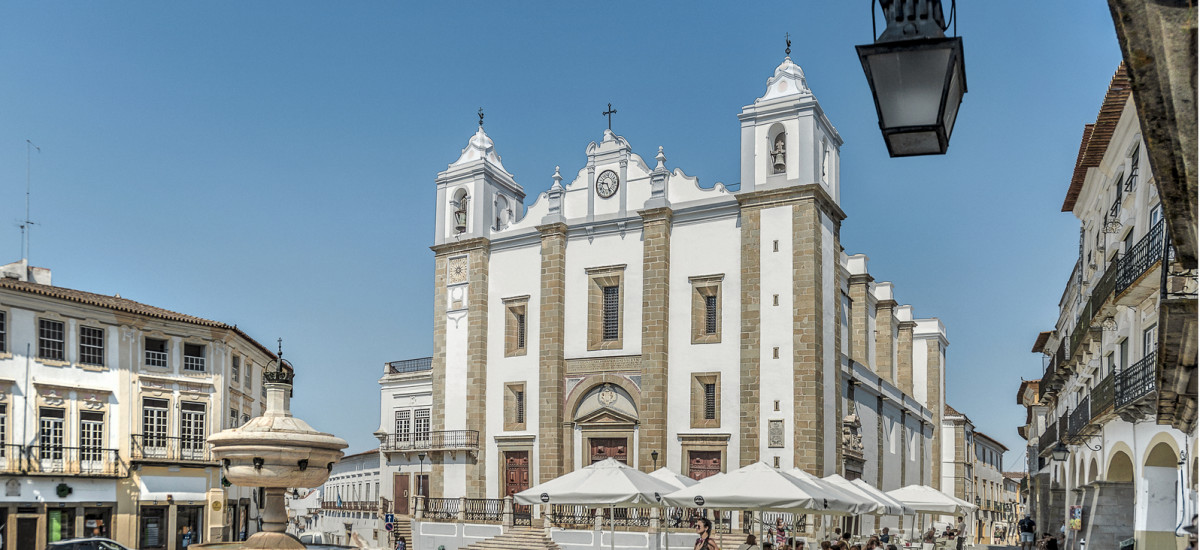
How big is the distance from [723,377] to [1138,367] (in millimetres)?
16692

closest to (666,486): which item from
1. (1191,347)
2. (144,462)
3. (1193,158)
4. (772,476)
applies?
(772,476)

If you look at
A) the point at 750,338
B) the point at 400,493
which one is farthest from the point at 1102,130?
the point at 400,493

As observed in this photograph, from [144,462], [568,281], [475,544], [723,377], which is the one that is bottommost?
[475,544]

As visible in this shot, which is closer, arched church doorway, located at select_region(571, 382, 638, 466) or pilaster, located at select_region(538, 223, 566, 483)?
arched church doorway, located at select_region(571, 382, 638, 466)

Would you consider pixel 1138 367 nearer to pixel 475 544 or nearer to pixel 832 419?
pixel 832 419

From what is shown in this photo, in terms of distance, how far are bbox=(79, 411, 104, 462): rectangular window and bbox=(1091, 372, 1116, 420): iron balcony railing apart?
27.8m

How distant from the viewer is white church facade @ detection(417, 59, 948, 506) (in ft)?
108

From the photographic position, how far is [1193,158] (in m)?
4.47

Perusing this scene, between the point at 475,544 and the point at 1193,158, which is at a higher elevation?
the point at 1193,158

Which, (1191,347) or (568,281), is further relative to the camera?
(568,281)

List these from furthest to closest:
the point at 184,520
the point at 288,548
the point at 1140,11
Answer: the point at 184,520, the point at 288,548, the point at 1140,11

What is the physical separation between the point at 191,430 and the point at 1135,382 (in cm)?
2947

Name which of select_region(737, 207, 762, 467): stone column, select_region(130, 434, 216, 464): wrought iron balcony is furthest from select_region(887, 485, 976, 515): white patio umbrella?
select_region(130, 434, 216, 464): wrought iron balcony

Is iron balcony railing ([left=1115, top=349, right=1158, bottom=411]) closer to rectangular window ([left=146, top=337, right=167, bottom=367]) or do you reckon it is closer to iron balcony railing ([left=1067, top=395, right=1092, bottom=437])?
iron balcony railing ([left=1067, top=395, right=1092, bottom=437])
